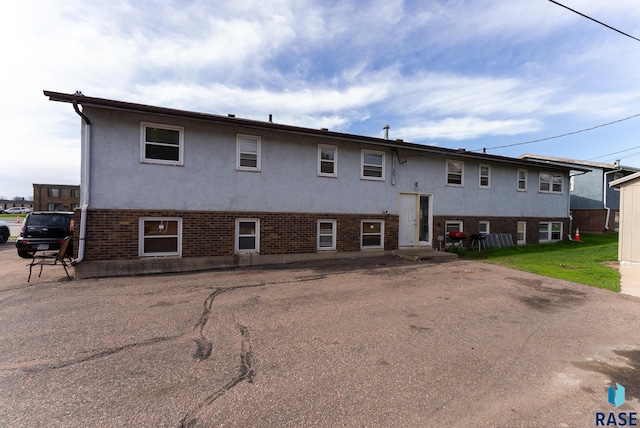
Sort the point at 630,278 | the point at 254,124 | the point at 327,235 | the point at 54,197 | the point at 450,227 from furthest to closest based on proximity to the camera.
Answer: the point at 54,197
the point at 450,227
the point at 327,235
the point at 254,124
the point at 630,278

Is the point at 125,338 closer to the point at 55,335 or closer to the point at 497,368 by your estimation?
the point at 55,335

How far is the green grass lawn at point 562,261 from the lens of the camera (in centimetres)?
806

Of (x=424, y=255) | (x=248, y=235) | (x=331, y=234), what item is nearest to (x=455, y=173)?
(x=424, y=255)

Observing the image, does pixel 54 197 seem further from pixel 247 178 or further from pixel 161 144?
pixel 247 178

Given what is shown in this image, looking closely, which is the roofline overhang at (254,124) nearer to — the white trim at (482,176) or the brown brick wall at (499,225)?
the white trim at (482,176)

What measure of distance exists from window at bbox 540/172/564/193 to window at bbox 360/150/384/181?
34.7 ft

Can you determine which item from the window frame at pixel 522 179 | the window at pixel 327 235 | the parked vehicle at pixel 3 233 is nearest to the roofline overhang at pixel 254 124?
the window frame at pixel 522 179

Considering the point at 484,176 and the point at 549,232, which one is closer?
the point at 484,176

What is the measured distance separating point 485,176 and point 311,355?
13860mm

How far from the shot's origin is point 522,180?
15422 mm

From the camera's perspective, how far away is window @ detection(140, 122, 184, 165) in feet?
27.7

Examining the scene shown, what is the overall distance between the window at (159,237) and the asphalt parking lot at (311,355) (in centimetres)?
195

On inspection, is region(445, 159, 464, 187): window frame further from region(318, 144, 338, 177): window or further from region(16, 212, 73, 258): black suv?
region(16, 212, 73, 258): black suv

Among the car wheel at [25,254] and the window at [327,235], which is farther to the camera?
the window at [327,235]
